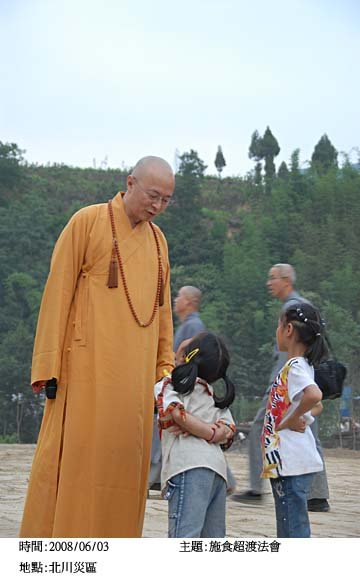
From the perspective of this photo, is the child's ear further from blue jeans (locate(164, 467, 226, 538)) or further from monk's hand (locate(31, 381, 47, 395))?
monk's hand (locate(31, 381, 47, 395))

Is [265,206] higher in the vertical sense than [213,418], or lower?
higher

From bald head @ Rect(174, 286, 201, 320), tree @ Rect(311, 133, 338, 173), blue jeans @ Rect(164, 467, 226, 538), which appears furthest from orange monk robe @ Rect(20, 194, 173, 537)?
tree @ Rect(311, 133, 338, 173)

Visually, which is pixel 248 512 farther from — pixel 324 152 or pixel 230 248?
pixel 324 152

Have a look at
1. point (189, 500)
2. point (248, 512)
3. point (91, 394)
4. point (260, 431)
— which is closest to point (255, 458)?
point (260, 431)

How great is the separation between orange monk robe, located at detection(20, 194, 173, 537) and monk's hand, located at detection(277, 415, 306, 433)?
1.97 ft

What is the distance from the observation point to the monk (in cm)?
365

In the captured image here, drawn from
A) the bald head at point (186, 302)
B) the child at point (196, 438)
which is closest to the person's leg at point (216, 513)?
the child at point (196, 438)

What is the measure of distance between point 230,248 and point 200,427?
38596 mm

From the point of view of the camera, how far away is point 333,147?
58656 millimetres

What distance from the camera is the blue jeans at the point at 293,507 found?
11.3 ft

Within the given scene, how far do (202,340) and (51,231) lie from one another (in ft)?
125

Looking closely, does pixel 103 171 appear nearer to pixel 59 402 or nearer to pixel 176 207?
pixel 176 207

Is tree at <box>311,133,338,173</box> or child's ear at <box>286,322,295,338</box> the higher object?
tree at <box>311,133,338,173</box>
